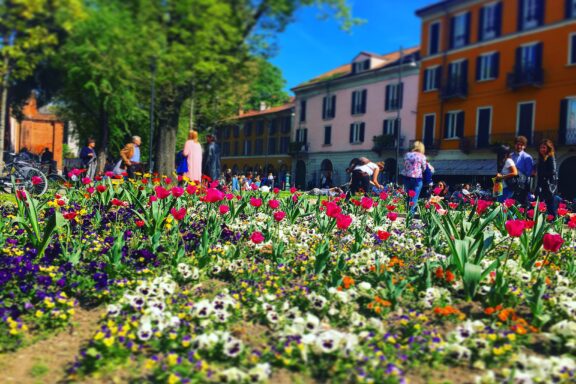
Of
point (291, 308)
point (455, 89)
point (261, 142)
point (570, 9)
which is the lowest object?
point (291, 308)

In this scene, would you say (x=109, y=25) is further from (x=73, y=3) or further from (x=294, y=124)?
(x=294, y=124)

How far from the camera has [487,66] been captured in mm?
32250

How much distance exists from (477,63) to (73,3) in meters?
24.8

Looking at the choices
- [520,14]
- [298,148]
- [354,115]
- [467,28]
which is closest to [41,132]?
[298,148]

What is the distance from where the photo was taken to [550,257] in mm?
5305

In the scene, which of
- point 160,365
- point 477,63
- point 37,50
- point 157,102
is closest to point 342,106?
point 477,63

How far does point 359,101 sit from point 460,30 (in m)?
10.8

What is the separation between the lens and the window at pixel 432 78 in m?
35.3

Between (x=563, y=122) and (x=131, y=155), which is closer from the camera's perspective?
(x=131, y=155)

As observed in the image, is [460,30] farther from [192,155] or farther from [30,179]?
[30,179]

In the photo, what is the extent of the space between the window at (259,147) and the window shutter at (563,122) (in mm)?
33759

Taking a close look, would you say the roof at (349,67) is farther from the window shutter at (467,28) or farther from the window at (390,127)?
the window shutter at (467,28)

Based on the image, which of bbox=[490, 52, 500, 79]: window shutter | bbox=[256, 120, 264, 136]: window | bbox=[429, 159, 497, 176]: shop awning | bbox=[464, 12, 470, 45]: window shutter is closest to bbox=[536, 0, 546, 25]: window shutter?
bbox=[490, 52, 500, 79]: window shutter

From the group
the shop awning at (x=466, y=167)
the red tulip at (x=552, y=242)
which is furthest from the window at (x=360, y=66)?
the red tulip at (x=552, y=242)
